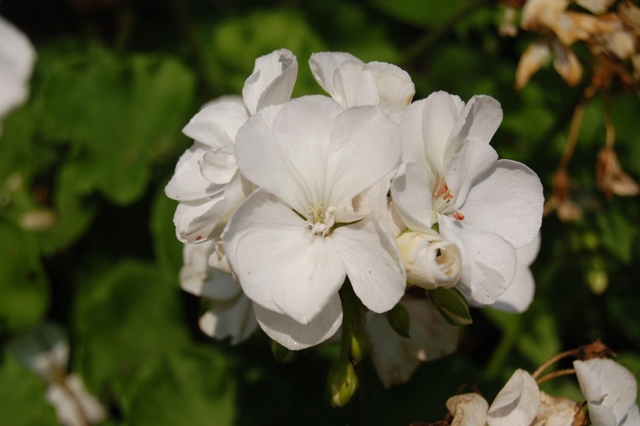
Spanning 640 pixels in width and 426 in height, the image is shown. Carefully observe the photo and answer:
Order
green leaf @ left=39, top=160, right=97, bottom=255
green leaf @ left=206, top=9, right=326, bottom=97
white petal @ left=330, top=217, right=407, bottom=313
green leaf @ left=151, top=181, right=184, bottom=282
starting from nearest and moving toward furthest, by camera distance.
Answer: white petal @ left=330, top=217, right=407, bottom=313, green leaf @ left=151, top=181, right=184, bottom=282, green leaf @ left=39, top=160, right=97, bottom=255, green leaf @ left=206, top=9, right=326, bottom=97

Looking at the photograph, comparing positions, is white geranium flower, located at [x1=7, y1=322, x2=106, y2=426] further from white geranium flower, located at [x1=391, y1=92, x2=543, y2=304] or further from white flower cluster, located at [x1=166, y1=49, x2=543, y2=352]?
white geranium flower, located at [x1=391, y1=92, x2=543, y2=304]

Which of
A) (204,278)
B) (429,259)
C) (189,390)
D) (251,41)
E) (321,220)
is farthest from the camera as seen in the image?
(251,41)

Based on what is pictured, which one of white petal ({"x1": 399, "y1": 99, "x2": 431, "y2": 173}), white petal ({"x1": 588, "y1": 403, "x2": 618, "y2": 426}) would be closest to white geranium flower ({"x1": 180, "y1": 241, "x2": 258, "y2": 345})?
white petal ({"x1": 399, "y1": 99, "x2": 431, "y2": 173})

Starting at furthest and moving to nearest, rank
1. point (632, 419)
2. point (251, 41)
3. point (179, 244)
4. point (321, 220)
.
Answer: point (251, 41) → point (179, 244) → point (632, 419) → point (321, 220)

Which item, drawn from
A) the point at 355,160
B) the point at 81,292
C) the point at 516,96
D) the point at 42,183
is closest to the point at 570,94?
the point at 516,96

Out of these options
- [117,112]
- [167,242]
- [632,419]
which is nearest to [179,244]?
[167,242]

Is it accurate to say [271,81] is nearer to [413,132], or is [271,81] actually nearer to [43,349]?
[413,132]
